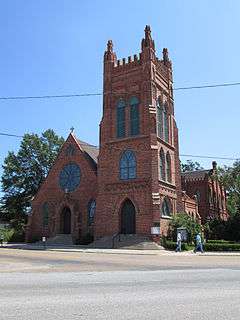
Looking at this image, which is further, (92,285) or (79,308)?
(92,285)

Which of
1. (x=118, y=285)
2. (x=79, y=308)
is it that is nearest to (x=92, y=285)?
(x=118, y=285)

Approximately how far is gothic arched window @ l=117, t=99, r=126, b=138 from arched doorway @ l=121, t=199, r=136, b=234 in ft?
24.3

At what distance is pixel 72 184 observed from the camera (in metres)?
49.3

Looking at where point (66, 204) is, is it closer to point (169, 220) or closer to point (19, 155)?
point (169, 220)

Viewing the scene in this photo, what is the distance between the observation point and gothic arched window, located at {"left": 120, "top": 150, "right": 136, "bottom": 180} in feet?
138

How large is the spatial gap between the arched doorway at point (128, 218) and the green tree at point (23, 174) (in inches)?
1037

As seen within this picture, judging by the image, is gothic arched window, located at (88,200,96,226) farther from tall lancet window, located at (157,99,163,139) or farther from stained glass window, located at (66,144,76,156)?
tall lancet window, located at (157,99,163,139)

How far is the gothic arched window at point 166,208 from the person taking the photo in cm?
4150

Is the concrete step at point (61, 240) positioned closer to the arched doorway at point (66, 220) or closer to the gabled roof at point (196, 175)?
the arched doorway at point (66, 220)

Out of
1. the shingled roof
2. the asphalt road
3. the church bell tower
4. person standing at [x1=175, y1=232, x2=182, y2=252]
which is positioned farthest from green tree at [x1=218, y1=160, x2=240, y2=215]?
the asphalt road

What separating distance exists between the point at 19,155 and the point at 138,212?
104 ft

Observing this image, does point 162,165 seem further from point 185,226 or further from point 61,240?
point 61,240

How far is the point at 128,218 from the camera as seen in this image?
41406mm

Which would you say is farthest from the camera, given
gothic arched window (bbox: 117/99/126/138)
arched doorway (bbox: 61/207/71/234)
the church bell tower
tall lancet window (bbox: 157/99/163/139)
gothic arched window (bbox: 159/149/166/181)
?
arched doorway (bbox: 61/207/71/234)
